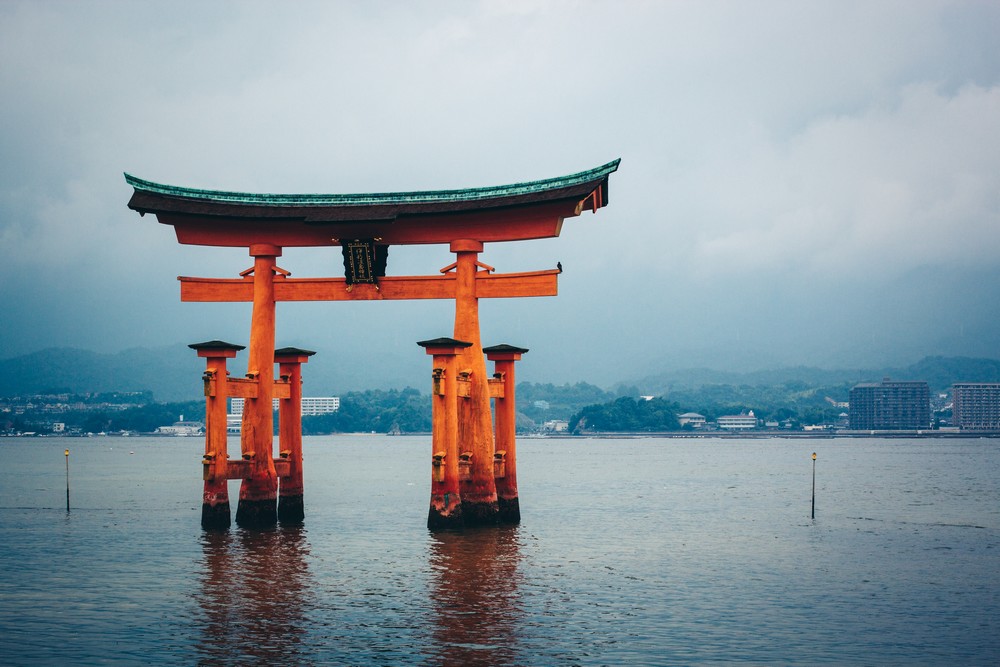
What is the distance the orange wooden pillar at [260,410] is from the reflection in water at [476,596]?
4.98 m

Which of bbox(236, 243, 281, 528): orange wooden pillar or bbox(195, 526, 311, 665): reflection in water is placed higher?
bbox(236, 243, 281, 528): orange wooden pillar

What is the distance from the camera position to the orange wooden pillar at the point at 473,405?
1117 inches

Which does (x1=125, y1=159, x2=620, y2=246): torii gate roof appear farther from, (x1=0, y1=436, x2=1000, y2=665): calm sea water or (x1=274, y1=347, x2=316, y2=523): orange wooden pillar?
(x1=0, y1=436, x2=1000, y2=665): calm sea water

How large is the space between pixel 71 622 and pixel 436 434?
10524mm

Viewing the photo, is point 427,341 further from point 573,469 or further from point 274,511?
point 573,469

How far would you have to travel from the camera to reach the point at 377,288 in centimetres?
2944

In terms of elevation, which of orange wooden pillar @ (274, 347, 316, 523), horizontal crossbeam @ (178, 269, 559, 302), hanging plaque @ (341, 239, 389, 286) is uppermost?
hanging plaque @ (341, 239, 389, 286)

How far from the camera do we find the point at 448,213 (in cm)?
2836

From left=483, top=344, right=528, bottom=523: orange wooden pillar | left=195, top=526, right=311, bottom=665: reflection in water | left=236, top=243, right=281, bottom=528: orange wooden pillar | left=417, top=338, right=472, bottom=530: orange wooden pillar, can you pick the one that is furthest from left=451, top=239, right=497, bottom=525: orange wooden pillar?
left=236, top=243, right=281, bottom=528: orange wooden pillar

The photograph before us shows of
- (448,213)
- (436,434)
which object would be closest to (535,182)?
(448,213)

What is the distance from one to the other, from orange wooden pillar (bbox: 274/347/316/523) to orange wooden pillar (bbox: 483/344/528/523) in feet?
18.5

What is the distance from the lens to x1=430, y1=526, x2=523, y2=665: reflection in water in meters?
17.3

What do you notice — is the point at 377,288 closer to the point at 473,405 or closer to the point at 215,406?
the point at 473,405

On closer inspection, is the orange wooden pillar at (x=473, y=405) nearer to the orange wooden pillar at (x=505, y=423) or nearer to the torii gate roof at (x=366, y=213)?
the torii gate roof at (x=366, y=213)
